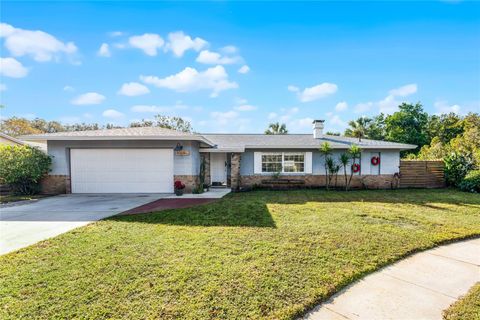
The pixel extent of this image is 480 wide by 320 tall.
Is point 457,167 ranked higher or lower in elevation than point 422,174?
higher

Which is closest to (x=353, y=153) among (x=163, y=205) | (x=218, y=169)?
(x=218, y=169)

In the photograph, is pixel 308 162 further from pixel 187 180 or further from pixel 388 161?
pixel 187 180

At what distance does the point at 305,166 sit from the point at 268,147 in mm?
2526

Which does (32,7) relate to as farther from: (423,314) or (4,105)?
(423,314)

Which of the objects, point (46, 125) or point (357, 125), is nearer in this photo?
point (357, 125)

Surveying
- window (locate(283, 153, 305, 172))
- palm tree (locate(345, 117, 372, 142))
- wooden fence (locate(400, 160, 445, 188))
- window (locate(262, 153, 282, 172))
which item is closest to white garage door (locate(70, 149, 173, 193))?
window (locate(262, 153, 282, 172))

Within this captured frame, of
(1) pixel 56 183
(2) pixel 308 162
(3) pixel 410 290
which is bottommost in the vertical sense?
(3) pixel 410 290

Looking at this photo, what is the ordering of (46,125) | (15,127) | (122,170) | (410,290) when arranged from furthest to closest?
(46,125), (15,127), (122,170), (410,290)

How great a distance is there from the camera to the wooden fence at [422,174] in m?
13.4

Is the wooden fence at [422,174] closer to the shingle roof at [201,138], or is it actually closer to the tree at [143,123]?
the shingle roof at [201,138]

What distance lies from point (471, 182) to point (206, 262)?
48.1ft

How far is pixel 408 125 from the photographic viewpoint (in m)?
33.7

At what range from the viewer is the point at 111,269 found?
3406mm

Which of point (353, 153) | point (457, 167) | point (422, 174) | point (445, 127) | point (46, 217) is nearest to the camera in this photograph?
point (46, 217)
